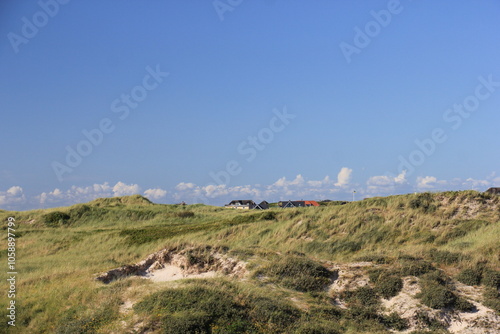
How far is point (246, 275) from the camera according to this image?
1995 cm

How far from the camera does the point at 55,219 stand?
166ft

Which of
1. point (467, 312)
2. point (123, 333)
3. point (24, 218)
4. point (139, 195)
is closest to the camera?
point (123, 333)

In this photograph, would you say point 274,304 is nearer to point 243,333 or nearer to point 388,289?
point 243,333

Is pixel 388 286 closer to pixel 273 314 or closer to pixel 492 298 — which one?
pixel 492 298

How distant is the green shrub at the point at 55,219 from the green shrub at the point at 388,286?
42388mm

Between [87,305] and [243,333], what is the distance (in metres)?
6.46

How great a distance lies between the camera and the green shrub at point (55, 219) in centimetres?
4997

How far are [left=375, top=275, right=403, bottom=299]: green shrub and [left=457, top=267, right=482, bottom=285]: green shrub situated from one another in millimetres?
2833

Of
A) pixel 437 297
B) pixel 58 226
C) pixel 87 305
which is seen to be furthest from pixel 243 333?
pixel 58 226

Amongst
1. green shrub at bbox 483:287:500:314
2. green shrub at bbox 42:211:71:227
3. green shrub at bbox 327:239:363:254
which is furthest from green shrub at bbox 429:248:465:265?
green shrub at bbox 42:211:71:227

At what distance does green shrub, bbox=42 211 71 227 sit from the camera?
49969 mm

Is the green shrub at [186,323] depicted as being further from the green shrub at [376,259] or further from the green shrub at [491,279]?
the green shrub at [491,279]

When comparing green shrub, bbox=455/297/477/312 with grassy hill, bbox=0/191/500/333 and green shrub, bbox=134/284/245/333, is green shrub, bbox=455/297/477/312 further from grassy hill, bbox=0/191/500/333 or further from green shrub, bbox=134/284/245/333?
green shrub, bbox=134/284/245/333

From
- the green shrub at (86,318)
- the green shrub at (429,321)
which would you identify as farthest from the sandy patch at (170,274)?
the green shrub at (429,321)
